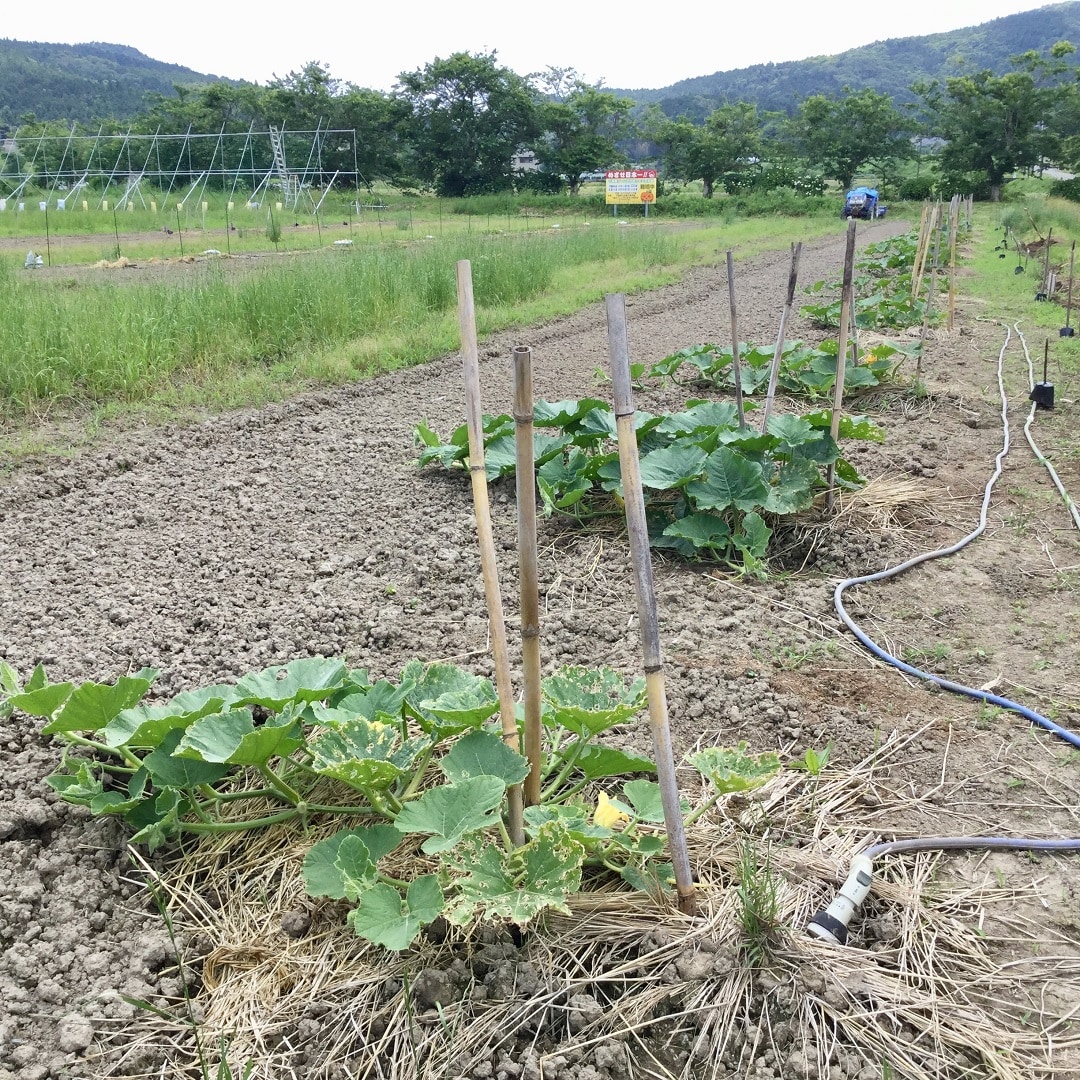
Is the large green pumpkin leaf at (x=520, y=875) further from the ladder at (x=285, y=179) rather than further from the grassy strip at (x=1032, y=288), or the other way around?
the ladder at (x=285, y=179)

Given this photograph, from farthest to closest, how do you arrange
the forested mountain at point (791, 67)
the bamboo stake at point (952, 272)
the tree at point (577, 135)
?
the forested mountain at point (791, 67) → the tree at point (577, 135) → the bamboo stake at point (952, 272)

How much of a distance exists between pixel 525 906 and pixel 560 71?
64003mm

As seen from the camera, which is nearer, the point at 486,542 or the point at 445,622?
the point at 486,542

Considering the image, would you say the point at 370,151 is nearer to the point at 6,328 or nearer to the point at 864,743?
the point at 6,328

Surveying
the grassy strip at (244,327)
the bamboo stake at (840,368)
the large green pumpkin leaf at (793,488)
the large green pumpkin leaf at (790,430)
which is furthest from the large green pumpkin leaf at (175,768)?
the grassy strip at (244,327)

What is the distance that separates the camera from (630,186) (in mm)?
27453

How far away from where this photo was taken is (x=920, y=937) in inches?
66.8

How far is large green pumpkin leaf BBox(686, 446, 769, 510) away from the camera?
3.29 metres

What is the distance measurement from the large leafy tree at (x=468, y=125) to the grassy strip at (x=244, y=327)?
35.4m

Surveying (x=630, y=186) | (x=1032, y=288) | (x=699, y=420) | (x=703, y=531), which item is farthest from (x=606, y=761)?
(x=630, y=186)

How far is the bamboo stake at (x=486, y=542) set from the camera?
5.61ft

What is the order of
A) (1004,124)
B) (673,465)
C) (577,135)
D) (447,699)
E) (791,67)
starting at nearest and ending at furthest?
(447,699)
(673,465)
(1004,124)
(577,135)
(791,67)

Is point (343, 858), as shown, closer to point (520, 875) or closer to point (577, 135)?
point (520, 875)

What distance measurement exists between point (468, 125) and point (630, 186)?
65.4ft
